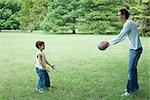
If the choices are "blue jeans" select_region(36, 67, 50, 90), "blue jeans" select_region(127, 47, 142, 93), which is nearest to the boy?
→ "blue jeans" select_region(36, 67, 50, 90)

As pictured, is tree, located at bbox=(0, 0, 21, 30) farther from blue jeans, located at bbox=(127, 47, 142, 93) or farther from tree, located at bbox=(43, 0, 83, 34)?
blue jeans, located at bbox=(127, 47, 142, 93)

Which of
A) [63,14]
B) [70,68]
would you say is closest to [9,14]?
[63,14]

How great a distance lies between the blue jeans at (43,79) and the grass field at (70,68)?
0.26 ft

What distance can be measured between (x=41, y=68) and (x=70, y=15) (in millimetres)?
914

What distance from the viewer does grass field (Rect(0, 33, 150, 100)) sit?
4.23 m

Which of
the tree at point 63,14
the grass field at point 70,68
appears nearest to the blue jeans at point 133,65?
the grass field at point 70,68

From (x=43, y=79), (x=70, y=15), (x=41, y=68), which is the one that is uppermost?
(x=70, y=15)

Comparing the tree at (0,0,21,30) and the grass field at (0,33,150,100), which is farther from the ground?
the tree at (0,0,21,30)

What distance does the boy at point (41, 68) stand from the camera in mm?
4125

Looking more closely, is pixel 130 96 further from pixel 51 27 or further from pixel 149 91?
pixel 51 27

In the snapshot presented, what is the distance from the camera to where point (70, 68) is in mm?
4820

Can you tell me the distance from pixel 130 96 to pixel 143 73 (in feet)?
2.54

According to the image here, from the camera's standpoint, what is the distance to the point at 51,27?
4938 mm

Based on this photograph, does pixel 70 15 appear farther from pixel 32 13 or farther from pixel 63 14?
pixel 32 13
